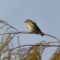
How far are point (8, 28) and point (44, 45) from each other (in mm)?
564

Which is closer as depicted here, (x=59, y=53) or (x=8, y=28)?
(x=59, y=53)

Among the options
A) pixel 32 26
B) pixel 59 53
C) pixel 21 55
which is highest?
pixel 59 53

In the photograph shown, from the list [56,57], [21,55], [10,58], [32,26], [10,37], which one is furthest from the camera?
[32,26]

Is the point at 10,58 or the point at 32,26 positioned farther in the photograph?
the point at 32,26

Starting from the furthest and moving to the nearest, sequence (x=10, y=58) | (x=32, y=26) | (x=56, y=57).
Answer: (x=32, y=26)
(x=10, y=58)
(x=56, y=57)

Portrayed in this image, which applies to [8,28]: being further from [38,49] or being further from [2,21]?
[38,49]

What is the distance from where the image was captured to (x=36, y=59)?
2.90m

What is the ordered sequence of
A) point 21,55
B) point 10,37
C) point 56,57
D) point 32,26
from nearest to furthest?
point 56,57 < point 21,55 < point 10,37 < point 32,26

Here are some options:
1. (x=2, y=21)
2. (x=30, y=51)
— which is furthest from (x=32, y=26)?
(x=30, y=51)

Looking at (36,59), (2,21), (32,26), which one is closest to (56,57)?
(36,59)

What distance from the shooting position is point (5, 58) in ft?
9.82

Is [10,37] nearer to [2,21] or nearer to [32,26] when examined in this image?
[2,21]

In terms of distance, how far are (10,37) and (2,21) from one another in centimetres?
32

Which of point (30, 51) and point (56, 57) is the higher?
point (56, 57)
